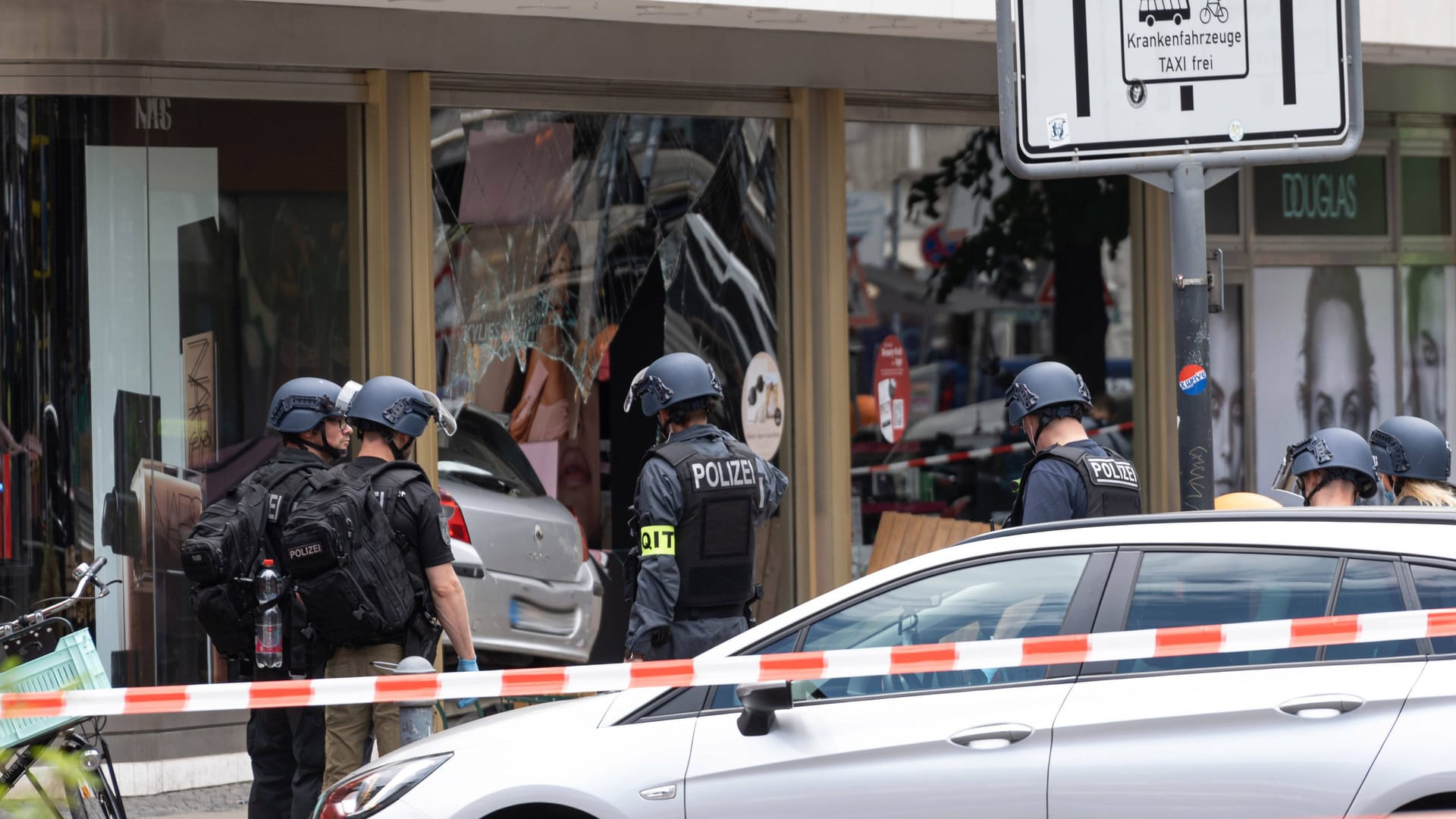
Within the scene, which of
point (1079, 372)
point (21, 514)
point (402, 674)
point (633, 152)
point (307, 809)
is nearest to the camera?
point (402, 674)

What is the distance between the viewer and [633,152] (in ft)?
29.0

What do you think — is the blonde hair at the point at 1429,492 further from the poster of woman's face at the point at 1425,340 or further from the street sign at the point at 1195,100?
the poster of woman's face at the point at 1425,340

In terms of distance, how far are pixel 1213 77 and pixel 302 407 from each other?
349 centimetres

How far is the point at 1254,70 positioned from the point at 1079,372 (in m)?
4.67

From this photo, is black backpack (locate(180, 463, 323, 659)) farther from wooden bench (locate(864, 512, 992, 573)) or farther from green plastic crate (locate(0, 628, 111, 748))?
wooden bench (locate(864, 512, 992, 573))

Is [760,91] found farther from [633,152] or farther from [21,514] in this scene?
[21,514]

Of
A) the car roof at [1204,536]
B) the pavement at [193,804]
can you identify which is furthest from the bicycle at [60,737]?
the pavement at [193,804]

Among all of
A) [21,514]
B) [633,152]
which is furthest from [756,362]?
[21,514]

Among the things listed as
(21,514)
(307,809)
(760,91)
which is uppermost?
(760,91)

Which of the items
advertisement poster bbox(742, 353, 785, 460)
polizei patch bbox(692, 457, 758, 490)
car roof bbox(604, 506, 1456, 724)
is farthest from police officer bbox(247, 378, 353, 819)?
advertisement poster bbox(742, 353, 785, 460)

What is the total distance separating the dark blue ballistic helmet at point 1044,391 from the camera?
612cm

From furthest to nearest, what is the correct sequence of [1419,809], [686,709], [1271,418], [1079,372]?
1. [1271,418]
2. [1079,372]
3. [686,709]
4. [1419,809]

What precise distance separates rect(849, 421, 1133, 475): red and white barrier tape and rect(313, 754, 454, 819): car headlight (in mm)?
5068

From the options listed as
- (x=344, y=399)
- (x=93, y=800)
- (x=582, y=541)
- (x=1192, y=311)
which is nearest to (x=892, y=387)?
(x=582, y=541)
